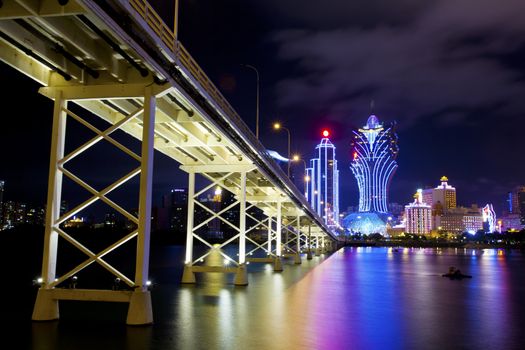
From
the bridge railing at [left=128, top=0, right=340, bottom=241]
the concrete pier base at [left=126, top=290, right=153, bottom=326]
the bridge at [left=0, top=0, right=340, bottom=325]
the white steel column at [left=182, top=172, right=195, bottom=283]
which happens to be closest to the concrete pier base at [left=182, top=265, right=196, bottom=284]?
the white steel column at [left=182, top=172, right=195, bottom=283]

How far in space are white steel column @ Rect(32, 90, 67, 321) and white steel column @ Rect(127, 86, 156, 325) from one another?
2.86 m

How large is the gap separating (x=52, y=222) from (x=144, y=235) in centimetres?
317

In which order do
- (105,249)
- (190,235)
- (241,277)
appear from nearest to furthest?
1. (105,249)
2. (241,277)
3. (190,235)

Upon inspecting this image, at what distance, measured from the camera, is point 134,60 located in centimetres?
1725

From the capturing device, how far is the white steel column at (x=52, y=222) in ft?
58.3

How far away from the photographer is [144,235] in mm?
17766

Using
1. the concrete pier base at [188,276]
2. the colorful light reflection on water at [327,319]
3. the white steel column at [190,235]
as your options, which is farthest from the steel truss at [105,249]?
the concrete pier base at [188,276]

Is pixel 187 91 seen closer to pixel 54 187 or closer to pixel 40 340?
pixel 54 187

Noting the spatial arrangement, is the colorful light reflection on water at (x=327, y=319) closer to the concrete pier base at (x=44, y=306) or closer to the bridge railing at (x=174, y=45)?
the concrete pier base at (x=44, y=306)

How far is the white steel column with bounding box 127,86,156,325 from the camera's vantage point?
683 inches

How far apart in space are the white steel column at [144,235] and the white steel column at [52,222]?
2.86 meters

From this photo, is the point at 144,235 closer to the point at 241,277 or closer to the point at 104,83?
the point at 104,83

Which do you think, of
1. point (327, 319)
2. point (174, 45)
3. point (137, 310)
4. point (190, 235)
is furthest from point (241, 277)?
point (174, 45)

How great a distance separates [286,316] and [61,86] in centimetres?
1166
